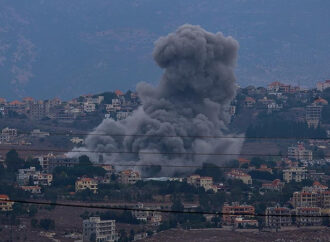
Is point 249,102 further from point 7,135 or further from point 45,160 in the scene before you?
point 45,160

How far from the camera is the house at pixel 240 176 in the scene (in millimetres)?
61875

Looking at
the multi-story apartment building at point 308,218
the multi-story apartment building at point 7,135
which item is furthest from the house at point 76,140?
the multi-story apartment building at point 308,218

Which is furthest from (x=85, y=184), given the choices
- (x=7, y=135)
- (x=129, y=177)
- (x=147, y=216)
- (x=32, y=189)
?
(x=7, y=135)

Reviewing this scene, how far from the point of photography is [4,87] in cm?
17988

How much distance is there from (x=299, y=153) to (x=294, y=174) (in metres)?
11.6

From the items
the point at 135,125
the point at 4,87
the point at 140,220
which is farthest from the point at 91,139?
the point at 4,87

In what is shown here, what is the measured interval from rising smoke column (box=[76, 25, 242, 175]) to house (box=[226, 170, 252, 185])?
248 centimetres

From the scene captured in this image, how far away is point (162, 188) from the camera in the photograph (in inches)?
2248

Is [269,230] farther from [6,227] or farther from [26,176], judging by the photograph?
[26,176]

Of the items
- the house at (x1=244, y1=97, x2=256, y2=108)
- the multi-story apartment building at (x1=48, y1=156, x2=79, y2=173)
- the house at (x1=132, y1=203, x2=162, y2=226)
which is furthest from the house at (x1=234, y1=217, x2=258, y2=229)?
the house at (x1=244, y1=97, x2=256, y2=108)

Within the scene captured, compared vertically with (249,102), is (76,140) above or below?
below

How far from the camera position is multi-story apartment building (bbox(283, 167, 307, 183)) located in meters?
64.1

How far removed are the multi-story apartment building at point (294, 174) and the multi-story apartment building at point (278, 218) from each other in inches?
465

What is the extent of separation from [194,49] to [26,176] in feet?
45.4
